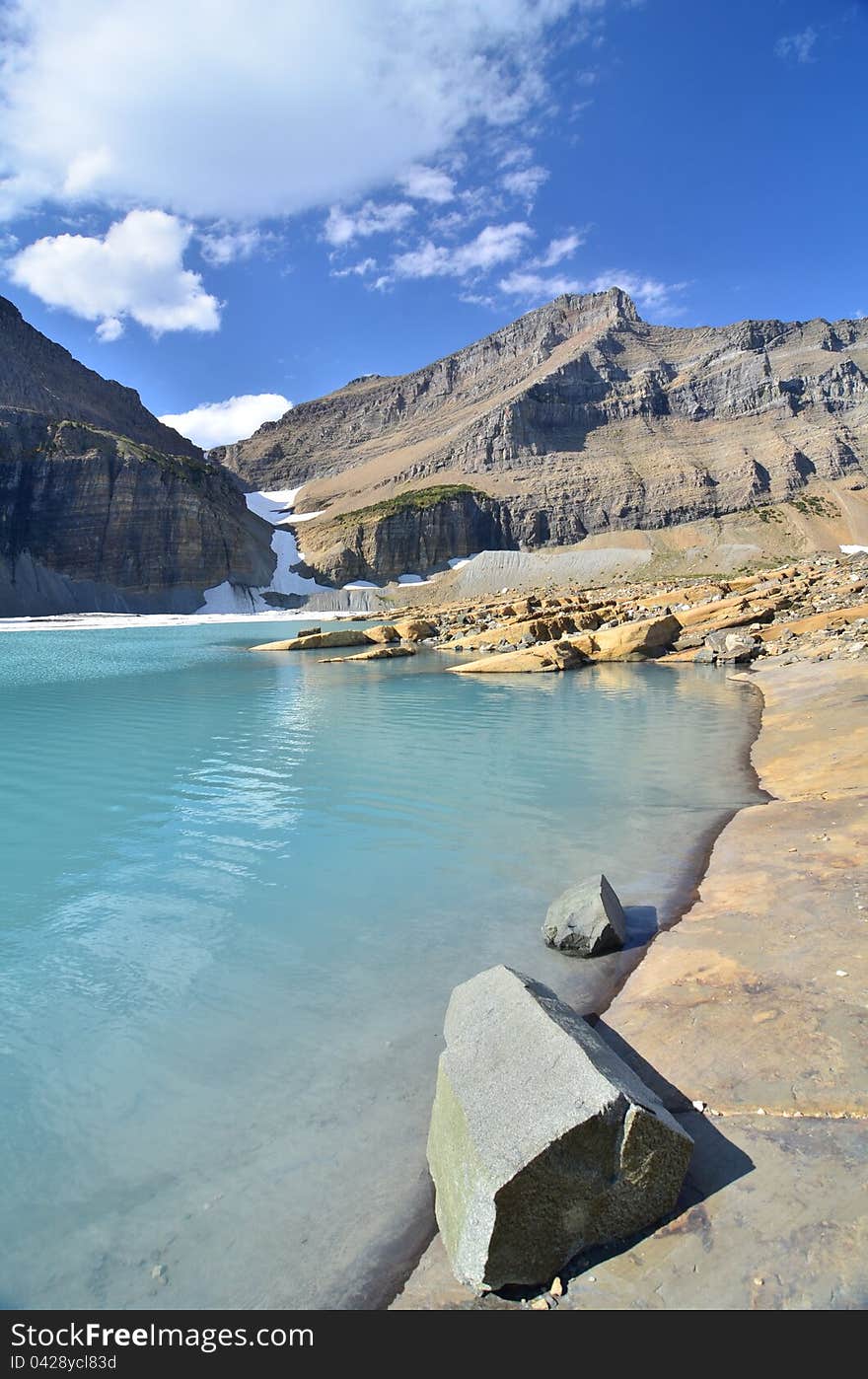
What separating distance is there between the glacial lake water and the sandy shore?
0.80 m

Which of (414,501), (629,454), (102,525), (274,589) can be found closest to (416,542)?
(414,501)

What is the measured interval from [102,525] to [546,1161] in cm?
12795

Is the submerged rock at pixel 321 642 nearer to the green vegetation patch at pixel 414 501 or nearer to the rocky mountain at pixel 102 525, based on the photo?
the rocky mountain at pixel 102 525

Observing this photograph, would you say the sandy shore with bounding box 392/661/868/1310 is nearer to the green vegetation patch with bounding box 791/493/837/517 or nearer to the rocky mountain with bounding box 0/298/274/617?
the rocky mountain with bounding box 0/298/274/617

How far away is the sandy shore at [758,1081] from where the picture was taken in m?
2.98

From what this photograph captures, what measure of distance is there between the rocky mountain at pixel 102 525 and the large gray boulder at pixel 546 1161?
392ft

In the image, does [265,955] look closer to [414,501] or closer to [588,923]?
[588,923]

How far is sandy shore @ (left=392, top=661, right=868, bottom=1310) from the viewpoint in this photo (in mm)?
2984

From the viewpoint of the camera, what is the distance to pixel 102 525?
11531 cm

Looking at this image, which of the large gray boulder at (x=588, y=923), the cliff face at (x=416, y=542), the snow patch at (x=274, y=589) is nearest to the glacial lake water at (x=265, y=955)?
the large gray boulder at (x=588, y=923)

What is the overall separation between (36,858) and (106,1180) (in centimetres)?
630

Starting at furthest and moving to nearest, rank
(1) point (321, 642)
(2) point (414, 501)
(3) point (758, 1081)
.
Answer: (2) point (414, 501) < (1) point (321, 642) < (3) point (758, 1081)
